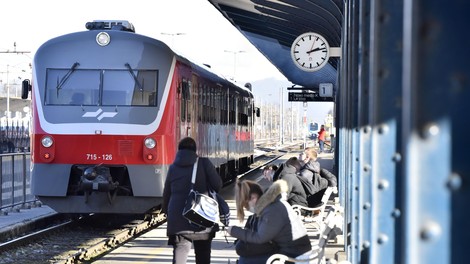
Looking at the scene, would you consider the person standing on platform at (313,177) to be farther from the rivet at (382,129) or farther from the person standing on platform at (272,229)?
the rivet at (382,129)

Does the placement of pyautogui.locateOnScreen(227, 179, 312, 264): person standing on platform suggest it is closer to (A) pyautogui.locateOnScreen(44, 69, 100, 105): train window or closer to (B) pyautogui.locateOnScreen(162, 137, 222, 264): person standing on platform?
(B) pyautogui.locateOnScreen(162, 137, 222, 264): person standing on platform

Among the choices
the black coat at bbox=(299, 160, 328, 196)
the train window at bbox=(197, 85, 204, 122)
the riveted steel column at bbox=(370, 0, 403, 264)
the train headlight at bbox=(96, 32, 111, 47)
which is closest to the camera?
the riveted steel column at bbox=(370, 0, 403, 264)

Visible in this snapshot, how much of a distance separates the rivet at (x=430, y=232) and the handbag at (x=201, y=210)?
19.0 ft

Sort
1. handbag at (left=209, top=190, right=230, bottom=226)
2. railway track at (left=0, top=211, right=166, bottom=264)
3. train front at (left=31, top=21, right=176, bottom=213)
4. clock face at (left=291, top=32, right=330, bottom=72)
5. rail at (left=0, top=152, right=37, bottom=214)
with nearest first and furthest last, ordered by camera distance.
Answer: handbag at (left=209, top=190, right=230, bottom=226) < railway track at (left=0, top=211, right=166, bottom=264) < train front at (left=31, top=21, right=176, bottom=213) < rail at (left=0, top=152, right=37, bottom=214) < clock face at (left=291, top=32, right=330, bottom=72)

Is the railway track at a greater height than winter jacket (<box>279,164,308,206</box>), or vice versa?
winter jacket (<box>279,164,308,206</box>)

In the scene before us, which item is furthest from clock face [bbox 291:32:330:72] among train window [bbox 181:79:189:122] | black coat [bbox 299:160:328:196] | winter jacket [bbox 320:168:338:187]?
black coat [bbox 299:160:328:196]

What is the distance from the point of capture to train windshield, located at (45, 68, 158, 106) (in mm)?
13586

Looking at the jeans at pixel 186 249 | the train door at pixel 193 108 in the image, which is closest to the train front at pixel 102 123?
the train door at pixel 193 108

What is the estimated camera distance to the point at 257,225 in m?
6.88

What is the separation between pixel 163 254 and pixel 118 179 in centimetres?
247

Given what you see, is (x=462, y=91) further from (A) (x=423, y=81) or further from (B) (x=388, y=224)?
(B) (x=388, y=224)

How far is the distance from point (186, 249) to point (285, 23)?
1328cm

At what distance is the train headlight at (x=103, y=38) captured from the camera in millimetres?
13828

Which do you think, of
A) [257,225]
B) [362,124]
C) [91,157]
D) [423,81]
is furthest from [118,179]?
[423,81]
